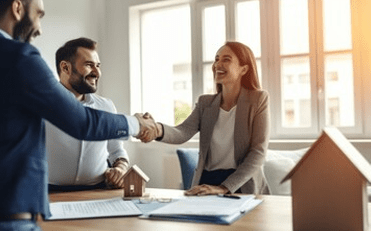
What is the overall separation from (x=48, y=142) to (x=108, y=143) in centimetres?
36

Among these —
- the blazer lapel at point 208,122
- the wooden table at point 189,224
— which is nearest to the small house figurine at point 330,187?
the wooden table at point 189,224

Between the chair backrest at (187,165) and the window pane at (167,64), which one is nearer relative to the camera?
the chair backrest at (187,165)

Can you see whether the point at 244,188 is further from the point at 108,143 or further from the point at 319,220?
the point at 319,220

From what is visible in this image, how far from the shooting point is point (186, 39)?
4555mm

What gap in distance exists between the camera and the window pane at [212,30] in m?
4.32

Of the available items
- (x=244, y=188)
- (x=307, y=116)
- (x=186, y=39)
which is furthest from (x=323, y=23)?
(x=244, y=188)

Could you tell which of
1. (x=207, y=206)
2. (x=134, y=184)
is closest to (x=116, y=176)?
(x=134, y=184)

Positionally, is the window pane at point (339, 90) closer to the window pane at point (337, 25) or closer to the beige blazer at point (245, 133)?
the window pane at point (337, 25)

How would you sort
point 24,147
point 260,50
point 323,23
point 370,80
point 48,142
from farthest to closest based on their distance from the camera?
point 260,50, point 323,23, point 370,80, point 48,142, point 24,147

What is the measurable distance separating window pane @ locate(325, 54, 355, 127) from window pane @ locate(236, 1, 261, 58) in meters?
0.70

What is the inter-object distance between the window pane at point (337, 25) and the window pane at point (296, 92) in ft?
0.88

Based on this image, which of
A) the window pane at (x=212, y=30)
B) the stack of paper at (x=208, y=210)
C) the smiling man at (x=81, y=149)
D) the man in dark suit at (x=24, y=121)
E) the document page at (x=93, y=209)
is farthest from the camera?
the window pane at (x=212, y=30)

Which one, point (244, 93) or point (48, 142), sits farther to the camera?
point (244, 93)

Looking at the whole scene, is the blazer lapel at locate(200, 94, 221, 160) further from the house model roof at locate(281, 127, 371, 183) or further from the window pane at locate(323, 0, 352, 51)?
the window pane at locate(323, 0, 352, 51)
